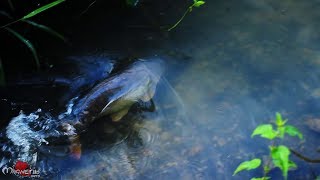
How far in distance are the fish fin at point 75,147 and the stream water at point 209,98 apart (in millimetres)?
41

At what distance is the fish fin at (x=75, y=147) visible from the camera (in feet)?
8.83

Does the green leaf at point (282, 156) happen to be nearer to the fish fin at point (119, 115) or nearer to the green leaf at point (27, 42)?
the fish fin at point (119, 115)

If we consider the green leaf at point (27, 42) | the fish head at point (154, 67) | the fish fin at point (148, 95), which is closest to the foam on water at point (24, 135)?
the green leaf at point (27, 42)

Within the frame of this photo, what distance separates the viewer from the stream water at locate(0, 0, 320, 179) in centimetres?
267

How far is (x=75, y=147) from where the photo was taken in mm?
2734

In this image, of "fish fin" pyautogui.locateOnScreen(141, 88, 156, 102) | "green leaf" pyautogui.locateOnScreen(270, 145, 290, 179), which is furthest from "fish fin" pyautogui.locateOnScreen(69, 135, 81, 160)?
"green leaf" pyautogui.locateOnScreen(270, 145, 290, 179)

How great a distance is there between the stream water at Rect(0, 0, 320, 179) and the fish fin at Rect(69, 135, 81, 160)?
4cm

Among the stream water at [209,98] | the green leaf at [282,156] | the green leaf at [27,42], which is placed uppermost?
the green leaf at [27,42]

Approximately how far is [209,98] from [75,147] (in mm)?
1083

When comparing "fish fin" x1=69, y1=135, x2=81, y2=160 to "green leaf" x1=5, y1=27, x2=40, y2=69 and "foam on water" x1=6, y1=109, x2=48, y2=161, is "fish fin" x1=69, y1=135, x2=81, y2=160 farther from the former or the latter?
"green leaf" x1=5, y1=27, x2=40, y2=69

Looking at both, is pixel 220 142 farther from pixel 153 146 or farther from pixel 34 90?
pixel 34 90

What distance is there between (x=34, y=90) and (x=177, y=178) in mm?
→ 1348

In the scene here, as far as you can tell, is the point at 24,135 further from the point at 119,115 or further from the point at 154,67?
the point at 154,67

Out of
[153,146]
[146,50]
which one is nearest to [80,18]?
[146,50]
